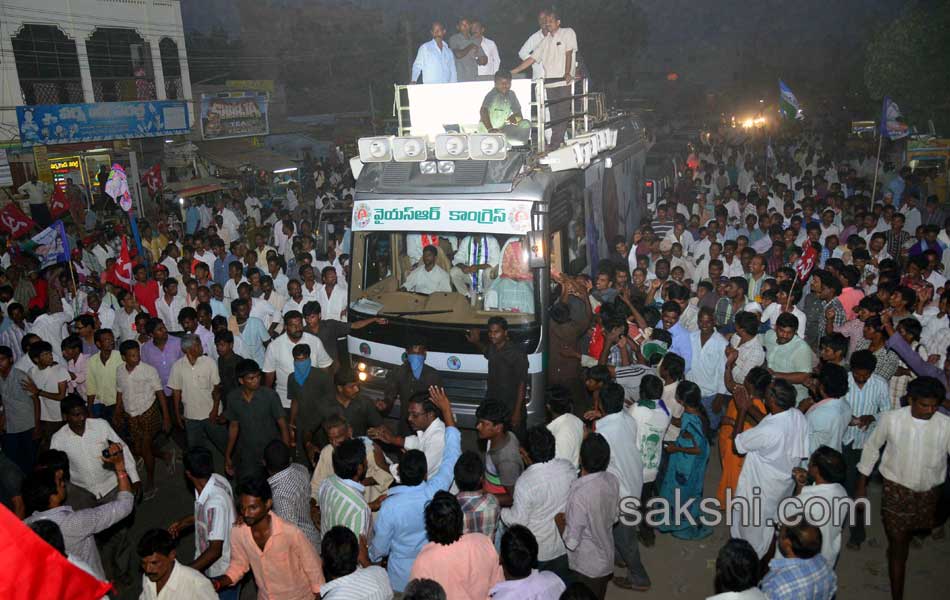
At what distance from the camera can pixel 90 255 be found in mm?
13133

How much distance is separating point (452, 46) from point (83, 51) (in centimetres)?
2131

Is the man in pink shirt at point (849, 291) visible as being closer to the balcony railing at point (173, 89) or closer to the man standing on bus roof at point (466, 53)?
the man standing on bus roof at point (466, 53)

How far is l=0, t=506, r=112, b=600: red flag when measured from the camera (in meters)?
2.67

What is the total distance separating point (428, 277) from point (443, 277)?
6.5 inches

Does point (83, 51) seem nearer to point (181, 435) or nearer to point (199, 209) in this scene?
point (199, 209)

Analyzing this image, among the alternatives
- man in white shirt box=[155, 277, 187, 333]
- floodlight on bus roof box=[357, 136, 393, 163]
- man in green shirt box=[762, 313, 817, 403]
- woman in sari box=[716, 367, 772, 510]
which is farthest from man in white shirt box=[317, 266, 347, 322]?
man in green shirt box=[762, 313, 817, 403]

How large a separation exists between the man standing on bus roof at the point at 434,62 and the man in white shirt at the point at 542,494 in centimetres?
716

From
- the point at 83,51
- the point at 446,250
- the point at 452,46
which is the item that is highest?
the point at 83,51

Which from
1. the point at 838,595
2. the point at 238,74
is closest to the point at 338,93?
the point at 238,74

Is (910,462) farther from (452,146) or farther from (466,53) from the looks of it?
(466,53)

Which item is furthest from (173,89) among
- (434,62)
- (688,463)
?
(688,463)

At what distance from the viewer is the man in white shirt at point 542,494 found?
4664mm

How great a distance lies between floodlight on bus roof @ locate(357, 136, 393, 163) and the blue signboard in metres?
19.8

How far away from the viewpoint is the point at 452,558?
12.8 feet
